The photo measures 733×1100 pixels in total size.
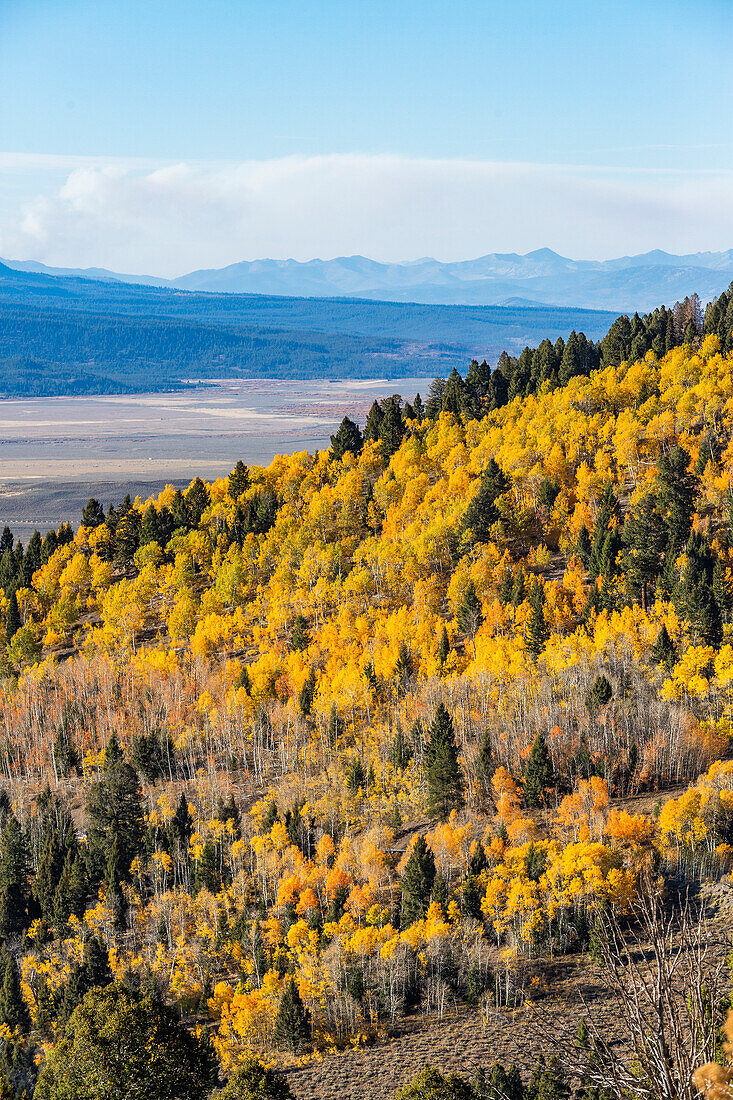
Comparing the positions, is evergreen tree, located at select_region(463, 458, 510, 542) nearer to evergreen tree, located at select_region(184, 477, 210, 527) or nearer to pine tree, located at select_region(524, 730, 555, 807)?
pine tree, located at select_region(524, 730, 555, 807)

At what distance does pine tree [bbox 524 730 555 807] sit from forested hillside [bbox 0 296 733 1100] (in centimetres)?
29

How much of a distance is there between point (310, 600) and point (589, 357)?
240 feet

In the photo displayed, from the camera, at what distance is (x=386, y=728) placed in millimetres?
92812

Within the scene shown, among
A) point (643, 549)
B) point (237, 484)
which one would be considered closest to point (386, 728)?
point (643, 549)

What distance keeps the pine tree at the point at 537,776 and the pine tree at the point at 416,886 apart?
13.7 m

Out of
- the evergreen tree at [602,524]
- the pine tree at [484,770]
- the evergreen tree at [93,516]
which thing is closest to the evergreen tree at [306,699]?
the pine tree at [484,770]

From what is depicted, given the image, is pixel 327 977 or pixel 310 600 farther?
pixel 310 600

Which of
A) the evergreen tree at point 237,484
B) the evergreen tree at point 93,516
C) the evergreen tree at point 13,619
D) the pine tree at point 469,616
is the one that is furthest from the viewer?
the evergreen tree at point 237,484

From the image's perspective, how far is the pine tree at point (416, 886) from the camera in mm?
65250

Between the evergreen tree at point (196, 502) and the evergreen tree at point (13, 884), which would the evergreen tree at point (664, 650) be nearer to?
the evergreen tree at point (13, 884)

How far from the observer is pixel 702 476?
10656cm

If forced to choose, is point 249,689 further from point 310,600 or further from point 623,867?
point 623,867

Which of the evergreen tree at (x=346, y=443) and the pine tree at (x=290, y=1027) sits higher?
the evergreen tree at (x=346, y=443)

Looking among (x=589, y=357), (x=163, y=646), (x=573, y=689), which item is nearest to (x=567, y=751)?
(x=573, y=689)
